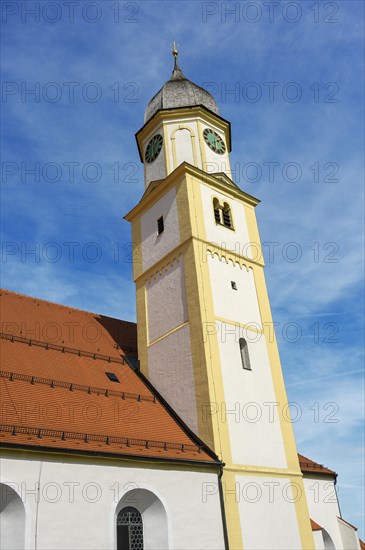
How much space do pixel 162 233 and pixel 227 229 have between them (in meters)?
2.18

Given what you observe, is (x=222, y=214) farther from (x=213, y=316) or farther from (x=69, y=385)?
(x=69, y=385)

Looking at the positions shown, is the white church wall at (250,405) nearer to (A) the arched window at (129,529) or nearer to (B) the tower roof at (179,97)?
(A) the arched window at (129,529)

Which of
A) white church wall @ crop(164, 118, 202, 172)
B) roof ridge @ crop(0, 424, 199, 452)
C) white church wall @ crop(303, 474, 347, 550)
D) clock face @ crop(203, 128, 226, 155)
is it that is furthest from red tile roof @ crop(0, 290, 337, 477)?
clock face @ crop(203, 128, 226, 155)

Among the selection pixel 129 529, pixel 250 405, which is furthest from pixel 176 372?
pixel 129 529

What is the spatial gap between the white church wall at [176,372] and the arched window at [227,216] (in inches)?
169

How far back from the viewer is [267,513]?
12.4 metres

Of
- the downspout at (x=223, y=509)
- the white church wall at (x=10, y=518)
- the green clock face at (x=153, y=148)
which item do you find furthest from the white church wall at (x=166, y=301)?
the white church wall at (x=10, y=518)

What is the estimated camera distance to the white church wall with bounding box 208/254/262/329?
15.0 meters

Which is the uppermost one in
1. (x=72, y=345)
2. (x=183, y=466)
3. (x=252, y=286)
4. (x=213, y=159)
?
(x=213, y=159)

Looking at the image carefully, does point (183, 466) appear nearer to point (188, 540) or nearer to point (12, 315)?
point (188, 540)

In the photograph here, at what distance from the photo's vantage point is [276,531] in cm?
1230

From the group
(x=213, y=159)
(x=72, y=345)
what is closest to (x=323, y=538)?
(x=72, y=345)

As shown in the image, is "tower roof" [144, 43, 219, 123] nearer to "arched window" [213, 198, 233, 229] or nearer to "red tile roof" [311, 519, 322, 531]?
"arched window" [213, 198, 233, 229]

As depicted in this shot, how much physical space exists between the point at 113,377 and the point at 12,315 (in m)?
3.64
